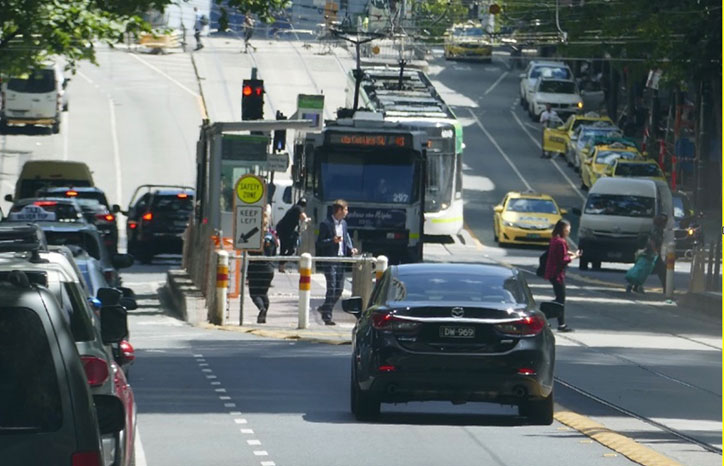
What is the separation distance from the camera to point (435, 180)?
1750 inches

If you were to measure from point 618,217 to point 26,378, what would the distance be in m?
37.7

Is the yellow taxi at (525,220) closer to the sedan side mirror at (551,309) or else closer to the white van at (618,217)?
the white van at (618,217)

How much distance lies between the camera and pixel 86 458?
7.11 m

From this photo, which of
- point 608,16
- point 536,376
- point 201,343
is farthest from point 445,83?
point 536,376

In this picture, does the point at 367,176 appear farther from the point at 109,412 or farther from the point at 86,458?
the point at 86,458

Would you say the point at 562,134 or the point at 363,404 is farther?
the point at 562,134

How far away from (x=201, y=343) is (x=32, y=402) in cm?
1718

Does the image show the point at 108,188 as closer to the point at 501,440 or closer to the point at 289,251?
the point at 289,251

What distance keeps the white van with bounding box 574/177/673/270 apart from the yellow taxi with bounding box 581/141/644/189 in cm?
1282

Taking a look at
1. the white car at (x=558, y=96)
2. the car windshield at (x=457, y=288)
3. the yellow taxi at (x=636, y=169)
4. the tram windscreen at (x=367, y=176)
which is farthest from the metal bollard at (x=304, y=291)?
the white car at (x=558, y=96)

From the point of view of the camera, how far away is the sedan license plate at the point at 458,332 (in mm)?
15008

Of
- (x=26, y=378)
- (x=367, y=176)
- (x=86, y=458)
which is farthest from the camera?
(x=367, y=176)

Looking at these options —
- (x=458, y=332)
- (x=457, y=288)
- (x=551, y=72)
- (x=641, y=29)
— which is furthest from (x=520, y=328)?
(x=551, y=72)

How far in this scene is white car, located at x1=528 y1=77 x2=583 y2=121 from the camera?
252 feet
